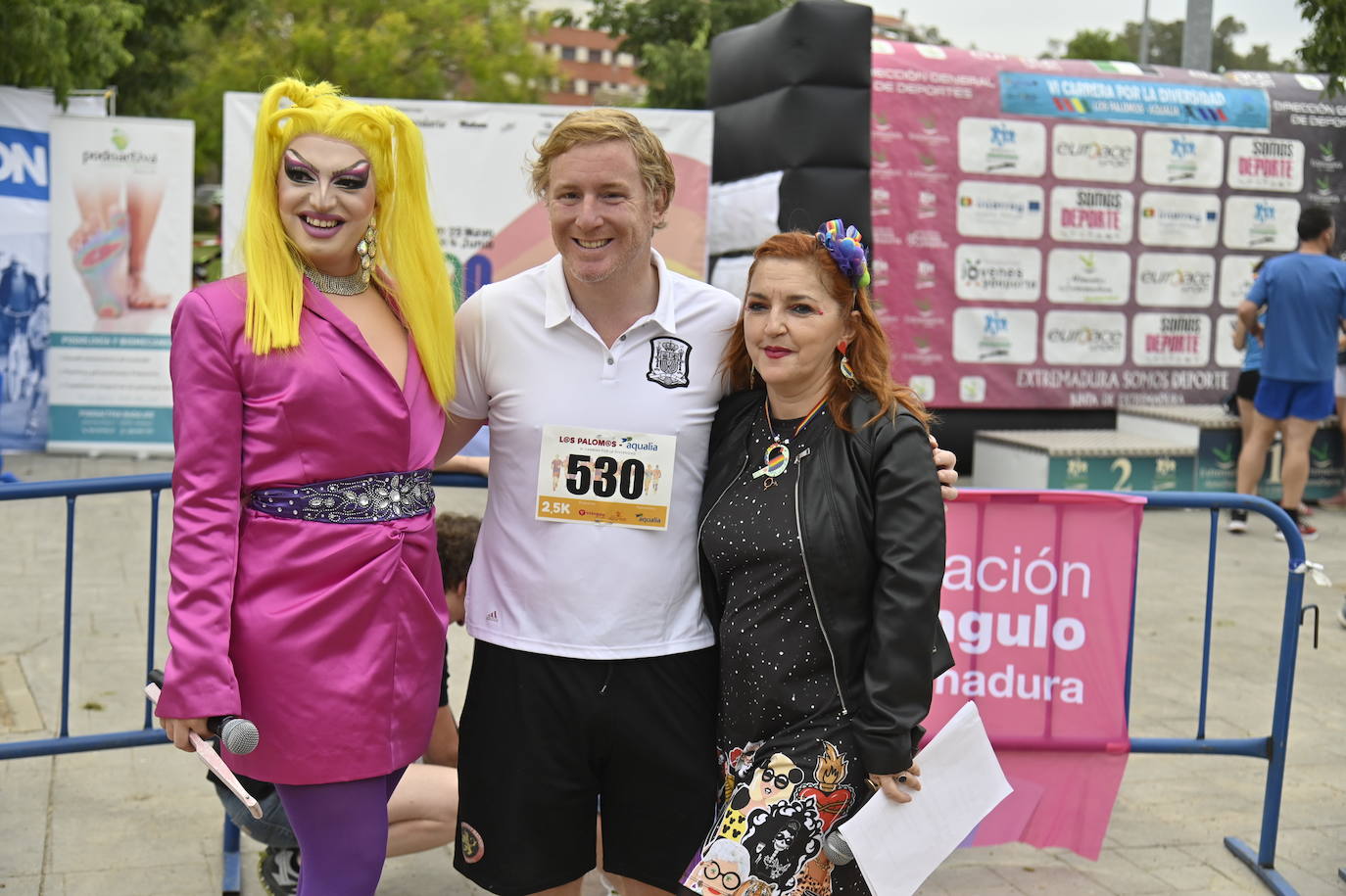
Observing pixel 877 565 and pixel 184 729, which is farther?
pixel 877 565

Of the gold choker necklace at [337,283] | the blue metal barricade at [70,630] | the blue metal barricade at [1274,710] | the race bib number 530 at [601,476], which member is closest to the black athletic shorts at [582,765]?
the race bib number 530 at [601,476]

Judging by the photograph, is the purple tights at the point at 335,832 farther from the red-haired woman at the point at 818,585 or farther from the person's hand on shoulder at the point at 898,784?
the person's hand on shoulder at the point at 898,784

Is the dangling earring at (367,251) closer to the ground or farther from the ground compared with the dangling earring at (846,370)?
farther from the ground

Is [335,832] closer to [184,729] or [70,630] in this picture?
[184,729]

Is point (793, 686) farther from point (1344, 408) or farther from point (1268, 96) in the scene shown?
point (1268, 96)

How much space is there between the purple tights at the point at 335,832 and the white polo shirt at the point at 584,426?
0.39m

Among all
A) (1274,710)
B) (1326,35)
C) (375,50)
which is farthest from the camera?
(375,50)

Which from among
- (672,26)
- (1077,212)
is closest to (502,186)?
(1077,212)

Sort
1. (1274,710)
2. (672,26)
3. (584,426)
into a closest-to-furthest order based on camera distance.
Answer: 1. (584,426)
2. (1274,710)
3. (672,26)

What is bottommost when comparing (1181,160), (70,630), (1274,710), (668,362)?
(1274,710)

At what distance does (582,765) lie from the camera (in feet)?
8.71

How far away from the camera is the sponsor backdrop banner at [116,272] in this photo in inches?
412

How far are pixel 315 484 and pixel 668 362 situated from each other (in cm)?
70

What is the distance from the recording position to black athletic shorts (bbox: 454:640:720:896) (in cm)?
262
